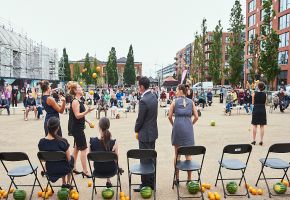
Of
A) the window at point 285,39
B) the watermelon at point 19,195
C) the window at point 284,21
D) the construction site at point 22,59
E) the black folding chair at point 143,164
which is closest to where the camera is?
the black folding chair at point 143,164

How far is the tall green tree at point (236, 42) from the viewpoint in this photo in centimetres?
4507

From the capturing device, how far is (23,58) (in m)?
39.4

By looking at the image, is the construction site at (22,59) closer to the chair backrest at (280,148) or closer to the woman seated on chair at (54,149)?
the woman seated on chair at (54,149)

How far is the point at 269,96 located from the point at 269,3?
9723 millimetres

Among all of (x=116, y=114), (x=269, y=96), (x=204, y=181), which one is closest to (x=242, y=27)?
(x=269, y=96)

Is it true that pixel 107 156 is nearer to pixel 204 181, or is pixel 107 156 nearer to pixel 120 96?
pixel 204 181

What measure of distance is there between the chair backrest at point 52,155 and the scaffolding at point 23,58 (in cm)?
2981

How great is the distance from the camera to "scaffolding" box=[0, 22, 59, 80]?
33719mm

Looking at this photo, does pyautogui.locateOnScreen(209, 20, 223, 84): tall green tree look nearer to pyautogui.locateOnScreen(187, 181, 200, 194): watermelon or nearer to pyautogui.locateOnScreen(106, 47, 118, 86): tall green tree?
pyautogui.locateOnScreen(106, 47, 118, 86): tall green tree

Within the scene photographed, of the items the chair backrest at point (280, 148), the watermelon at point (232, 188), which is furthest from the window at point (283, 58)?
the watermelon at point (232, 188)

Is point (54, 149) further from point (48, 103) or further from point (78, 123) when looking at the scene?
point (48, 103)

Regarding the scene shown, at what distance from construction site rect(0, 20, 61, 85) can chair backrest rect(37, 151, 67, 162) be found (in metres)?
28.0

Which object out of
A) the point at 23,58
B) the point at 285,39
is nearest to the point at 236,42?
the point at 285,39

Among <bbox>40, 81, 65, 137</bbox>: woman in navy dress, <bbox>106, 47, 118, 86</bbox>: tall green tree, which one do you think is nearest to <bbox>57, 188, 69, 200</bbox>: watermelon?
<bbox>40, 81, 65, 137</bbox>: woman in navy dress
